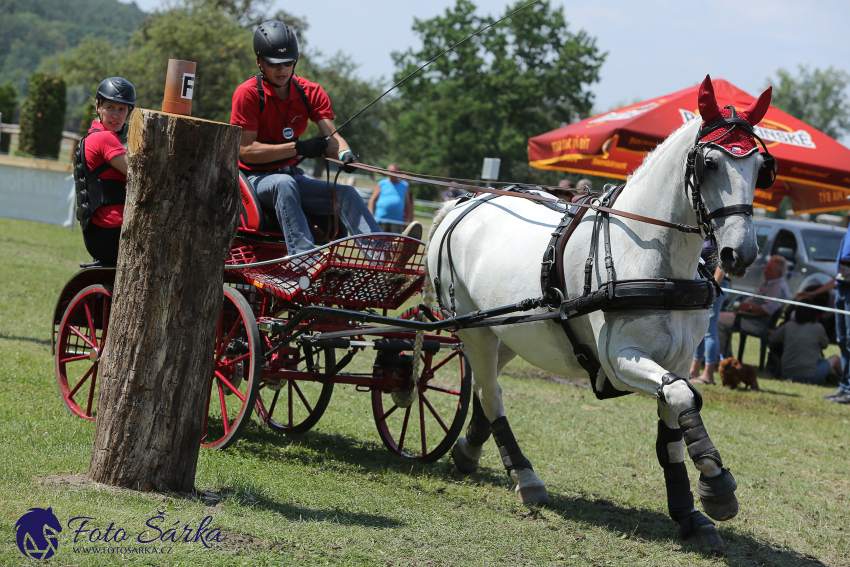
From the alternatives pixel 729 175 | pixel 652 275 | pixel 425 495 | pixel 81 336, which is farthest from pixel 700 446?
pixel 81 336

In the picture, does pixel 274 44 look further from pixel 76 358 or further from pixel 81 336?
pixel 76 358

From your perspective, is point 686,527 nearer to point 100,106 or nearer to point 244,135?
point 244,135

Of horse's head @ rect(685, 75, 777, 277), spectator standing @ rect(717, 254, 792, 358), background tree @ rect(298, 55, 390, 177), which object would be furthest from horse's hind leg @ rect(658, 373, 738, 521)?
background tree @ rect(298, 55, 390, 177)

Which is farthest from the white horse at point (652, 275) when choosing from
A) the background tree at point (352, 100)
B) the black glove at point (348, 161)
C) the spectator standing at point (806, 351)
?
the background tree at point (352, 100)

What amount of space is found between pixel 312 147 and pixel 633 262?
2.03 m

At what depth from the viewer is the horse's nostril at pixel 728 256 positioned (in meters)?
3.28

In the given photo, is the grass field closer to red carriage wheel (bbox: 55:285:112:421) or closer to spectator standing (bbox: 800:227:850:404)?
red carriage wheel (bbox: 55:285:112:421)

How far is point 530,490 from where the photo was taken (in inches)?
182

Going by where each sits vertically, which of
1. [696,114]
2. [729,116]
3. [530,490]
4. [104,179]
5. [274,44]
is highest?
[696,114]

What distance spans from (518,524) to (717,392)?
564cm

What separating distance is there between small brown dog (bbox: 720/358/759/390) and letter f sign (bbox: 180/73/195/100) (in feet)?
24.2

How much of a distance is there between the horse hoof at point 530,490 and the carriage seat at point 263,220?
1.87m

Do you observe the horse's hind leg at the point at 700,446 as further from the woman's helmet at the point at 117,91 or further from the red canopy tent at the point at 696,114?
the red canopy tent at the point at 696,114

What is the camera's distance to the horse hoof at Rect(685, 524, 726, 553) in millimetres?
4082
